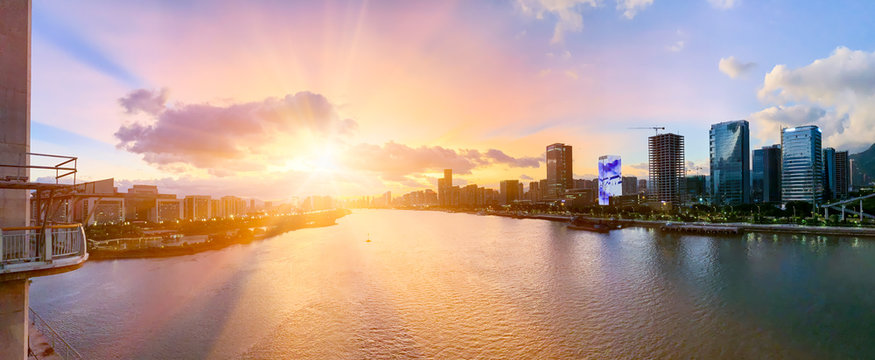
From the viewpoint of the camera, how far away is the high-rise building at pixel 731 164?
520 feet

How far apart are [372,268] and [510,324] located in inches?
943

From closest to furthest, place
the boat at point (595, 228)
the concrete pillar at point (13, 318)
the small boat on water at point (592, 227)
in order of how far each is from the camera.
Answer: the concrete pillar at point (13, 318) < the boat at point (595, 228) < the small boat on water at point (592, 227)

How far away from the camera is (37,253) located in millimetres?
8125

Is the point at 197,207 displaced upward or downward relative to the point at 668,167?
downward

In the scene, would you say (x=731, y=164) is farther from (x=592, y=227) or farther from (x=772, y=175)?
(x=592, y=227)

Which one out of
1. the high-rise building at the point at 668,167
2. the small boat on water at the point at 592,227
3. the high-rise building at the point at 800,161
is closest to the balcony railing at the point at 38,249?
the small boat on water at the point at 592,227

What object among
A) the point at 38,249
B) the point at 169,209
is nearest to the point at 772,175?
the point at 38,249

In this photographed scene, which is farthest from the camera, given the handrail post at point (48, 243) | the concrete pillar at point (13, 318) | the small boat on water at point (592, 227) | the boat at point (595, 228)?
the small boat on water at point (592, 227)

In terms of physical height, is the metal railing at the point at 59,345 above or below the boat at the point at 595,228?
above

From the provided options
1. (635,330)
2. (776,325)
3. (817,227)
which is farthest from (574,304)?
(817,227)

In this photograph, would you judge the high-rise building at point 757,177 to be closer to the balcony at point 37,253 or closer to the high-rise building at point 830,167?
the high-rise building at point 830,167

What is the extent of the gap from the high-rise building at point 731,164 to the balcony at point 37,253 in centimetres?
20816

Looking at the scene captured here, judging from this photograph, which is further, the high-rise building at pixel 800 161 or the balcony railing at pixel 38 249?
the high-rise building at pixel 800 161

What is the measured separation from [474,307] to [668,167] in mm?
199240
